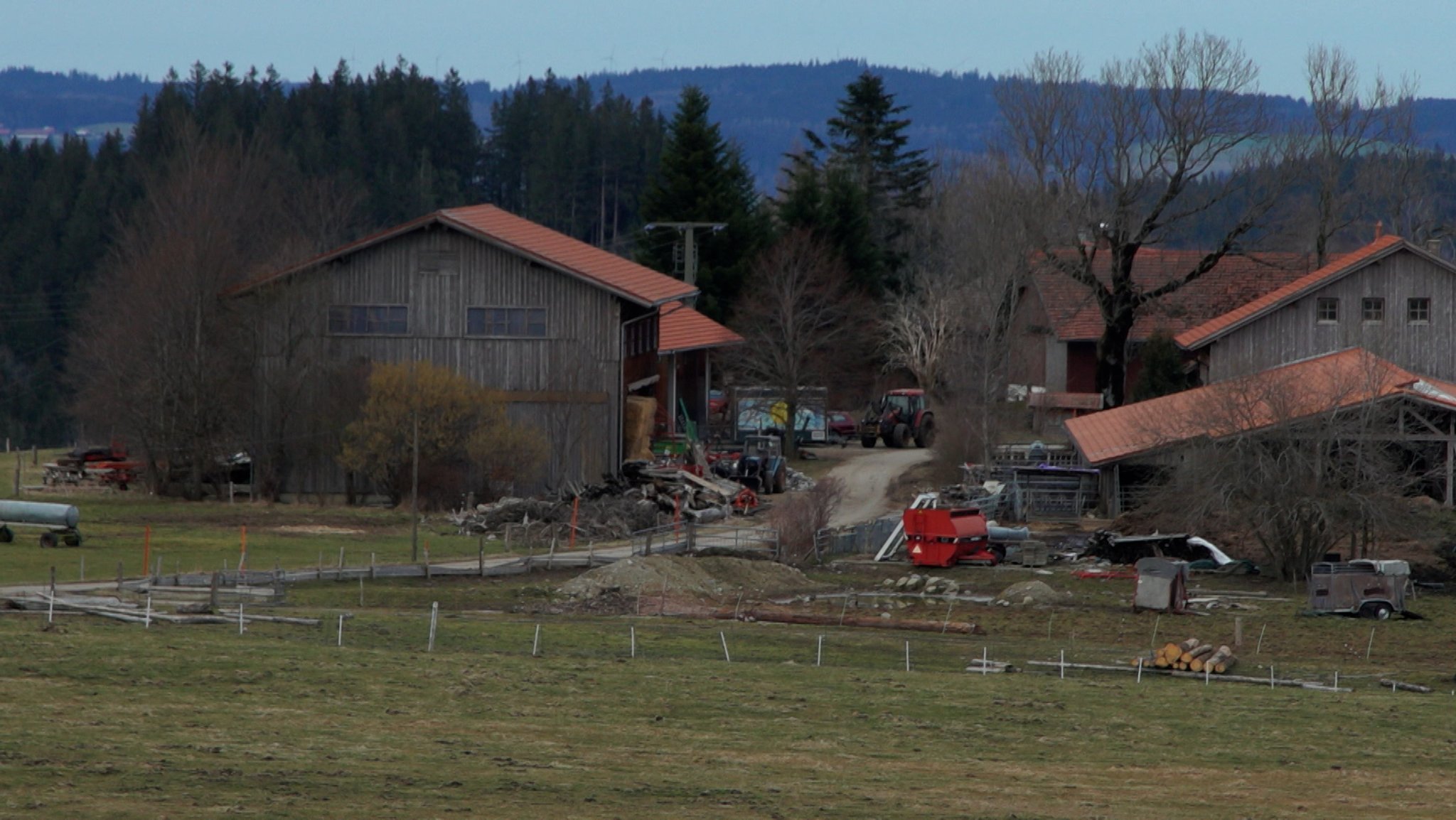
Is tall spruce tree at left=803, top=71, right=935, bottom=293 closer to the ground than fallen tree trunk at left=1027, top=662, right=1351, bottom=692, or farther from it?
farther from it

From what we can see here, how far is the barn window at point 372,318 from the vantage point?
55.5 m

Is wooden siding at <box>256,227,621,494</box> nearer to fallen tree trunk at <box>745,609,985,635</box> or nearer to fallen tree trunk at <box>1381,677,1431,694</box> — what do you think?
fallen tree trunk at <box>745,609,985,635</box>

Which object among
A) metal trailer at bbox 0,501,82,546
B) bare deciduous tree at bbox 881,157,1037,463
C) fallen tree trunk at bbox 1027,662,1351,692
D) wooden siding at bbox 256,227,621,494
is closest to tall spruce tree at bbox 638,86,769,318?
bare deciduous tree at bbox 881,157,1037,463

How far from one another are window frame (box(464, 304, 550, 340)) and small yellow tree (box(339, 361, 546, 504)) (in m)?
2.85

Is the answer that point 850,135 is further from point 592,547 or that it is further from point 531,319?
point 592,547

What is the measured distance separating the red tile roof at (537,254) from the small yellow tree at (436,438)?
4.66 meters

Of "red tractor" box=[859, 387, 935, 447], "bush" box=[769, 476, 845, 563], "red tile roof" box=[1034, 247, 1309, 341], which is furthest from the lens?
"red tractor" box=[859, 387, 935, 447]

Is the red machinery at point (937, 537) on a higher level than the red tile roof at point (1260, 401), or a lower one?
lower

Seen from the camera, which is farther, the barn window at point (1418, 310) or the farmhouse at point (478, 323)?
the barn window at point (1418, 310)

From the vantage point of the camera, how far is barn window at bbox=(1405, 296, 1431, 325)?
185 ft

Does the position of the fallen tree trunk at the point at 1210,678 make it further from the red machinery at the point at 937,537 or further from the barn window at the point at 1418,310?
the barn window at the point at 1418,310

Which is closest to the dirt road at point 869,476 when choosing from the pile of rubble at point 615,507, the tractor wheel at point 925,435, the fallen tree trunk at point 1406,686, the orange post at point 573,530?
the tractor wheel at point 925,435

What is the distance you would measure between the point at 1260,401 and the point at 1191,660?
645 inches

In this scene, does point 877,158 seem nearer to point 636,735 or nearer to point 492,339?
point 492,339
